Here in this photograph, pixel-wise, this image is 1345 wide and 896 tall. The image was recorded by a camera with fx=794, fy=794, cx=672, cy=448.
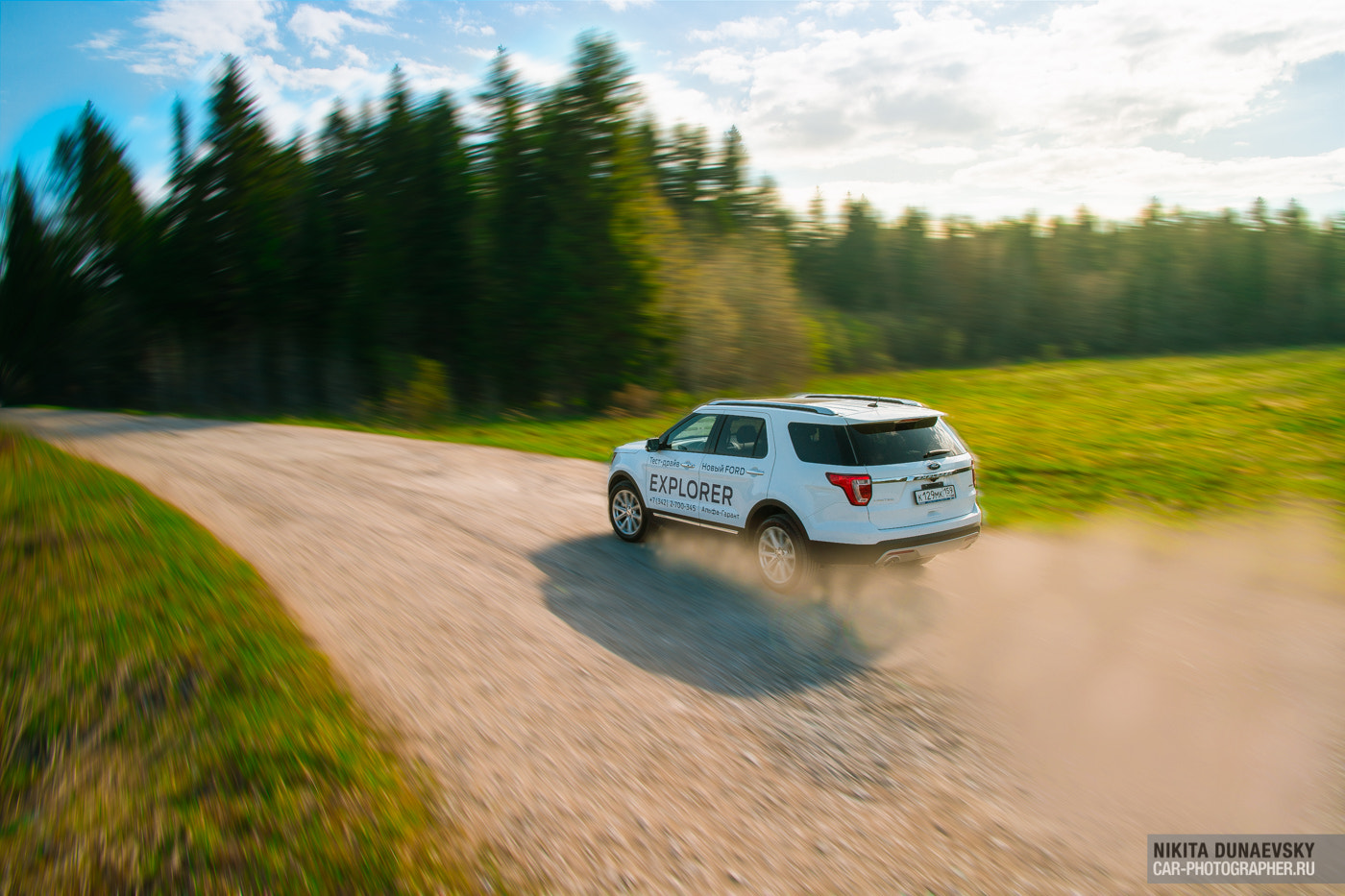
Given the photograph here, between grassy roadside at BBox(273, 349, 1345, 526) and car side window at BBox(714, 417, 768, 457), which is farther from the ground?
car side window at BBox(714, 417, 768, 457)

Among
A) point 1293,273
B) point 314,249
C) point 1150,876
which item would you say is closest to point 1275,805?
point 1150,876

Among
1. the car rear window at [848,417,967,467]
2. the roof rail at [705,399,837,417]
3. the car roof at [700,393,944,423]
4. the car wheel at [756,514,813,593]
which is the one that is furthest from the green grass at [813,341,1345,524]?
the car wheel at [756,514,813,593]

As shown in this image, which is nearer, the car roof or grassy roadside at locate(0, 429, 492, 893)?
grassy roadside at locate(0, 429, 492, 893)

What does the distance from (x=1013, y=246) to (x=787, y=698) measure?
79132 mm

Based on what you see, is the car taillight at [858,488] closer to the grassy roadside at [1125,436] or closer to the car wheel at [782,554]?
the car wheel at [782,554]

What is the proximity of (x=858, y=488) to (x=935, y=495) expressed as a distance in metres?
0.84

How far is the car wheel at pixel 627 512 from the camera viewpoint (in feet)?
30.9

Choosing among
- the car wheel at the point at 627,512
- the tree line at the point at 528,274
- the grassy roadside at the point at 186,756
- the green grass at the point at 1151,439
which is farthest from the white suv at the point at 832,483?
the tree line at the point at 528,274

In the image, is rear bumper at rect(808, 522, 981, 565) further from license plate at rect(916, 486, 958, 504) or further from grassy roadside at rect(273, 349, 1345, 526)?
grassy roadside at rect(273, 349, 1345, 526)

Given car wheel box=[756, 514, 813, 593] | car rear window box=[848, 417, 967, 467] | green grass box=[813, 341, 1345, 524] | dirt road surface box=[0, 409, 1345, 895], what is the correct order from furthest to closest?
green grass box=[813, 341, 1345, 524], car wheel box=[756, 514, 813, 593], car rear window box=[848, 417, 967, 467], dirt road surface box=[0, 409, 1345, 895]

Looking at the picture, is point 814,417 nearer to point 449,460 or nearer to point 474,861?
point 474,861

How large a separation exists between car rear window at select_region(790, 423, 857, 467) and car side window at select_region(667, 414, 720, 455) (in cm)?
133

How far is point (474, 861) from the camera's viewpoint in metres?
3.50

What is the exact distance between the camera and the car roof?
728cm
